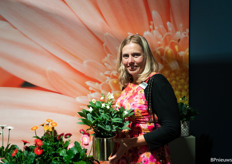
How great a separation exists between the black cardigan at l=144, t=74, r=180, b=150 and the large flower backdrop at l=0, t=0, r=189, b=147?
129 centimetres

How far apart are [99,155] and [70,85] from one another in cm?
131

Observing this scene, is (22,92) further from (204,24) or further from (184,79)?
(204,24)

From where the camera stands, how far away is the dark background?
8.60 ft

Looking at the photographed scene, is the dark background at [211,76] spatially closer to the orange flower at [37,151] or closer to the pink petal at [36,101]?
the pink petal at [36,101]

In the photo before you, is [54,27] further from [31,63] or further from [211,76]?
[211,76]

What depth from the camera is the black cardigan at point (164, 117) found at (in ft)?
3.76

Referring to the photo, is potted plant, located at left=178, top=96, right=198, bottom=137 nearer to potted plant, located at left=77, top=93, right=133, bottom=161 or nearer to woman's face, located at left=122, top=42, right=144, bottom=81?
woman's face, located at left=122, top=42, right=144, bottom=81

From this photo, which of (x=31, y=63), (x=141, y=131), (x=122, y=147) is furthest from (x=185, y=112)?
(x=31, y=63)

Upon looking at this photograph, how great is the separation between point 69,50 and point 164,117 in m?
1.52

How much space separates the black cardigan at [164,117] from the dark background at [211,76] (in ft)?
5.32

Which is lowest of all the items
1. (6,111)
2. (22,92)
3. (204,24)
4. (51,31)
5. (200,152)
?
(200,152)

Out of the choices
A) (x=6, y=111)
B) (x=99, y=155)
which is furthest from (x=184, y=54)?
(x=6, y=111)

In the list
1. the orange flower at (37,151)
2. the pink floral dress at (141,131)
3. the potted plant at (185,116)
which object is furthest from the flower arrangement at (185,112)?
the orange flower at (37,151)

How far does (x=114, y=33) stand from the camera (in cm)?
243
